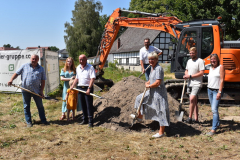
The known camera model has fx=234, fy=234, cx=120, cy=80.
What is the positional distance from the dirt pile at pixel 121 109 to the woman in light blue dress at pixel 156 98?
76 centimetres

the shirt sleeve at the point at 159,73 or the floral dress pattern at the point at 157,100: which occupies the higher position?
the shirt sleeve at the point at 159,73

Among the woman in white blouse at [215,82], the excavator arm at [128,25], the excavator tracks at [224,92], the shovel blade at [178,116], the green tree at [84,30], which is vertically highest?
the green tree at [84,30]

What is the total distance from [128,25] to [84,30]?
31.8 meters

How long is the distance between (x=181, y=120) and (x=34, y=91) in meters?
3.99

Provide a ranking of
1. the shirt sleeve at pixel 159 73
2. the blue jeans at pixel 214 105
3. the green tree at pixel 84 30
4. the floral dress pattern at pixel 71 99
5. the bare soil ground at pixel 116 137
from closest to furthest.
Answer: the bare soil ground at pixel 116 137
the shirt sleeve at pixel 159 73
the blue jeans at pixel 214 105
the floral dress pattern at pixel 71 99
the green tree at pixel 84 30

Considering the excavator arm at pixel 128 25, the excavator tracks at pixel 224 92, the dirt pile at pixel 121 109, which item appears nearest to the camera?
the dirt pile at pixel 121 109

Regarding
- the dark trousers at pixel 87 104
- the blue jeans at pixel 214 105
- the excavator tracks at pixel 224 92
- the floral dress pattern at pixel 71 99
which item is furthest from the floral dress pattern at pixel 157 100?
the excavator tracks at pixel 224 92

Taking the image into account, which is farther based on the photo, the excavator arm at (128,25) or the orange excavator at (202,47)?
the excavator arm at (128,25)

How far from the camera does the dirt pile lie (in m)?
6.04

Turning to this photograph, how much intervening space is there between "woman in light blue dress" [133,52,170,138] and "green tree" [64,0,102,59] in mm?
36602

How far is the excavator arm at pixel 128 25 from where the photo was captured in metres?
9.72

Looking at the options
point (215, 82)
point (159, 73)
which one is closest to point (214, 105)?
point (215, 82)

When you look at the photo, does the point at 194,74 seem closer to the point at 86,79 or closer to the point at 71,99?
the point at 86,79

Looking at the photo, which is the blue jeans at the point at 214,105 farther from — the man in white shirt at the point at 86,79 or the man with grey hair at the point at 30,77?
the man with grey hair at the point at 30,77
